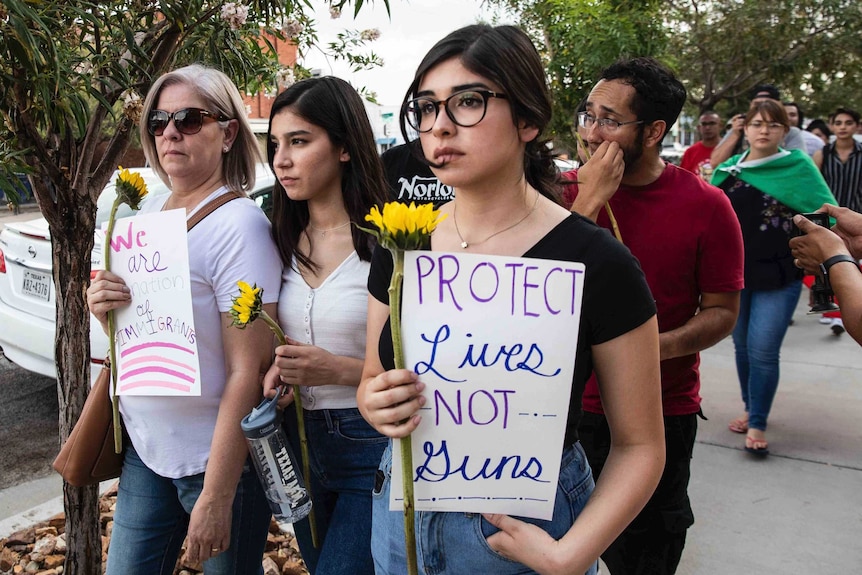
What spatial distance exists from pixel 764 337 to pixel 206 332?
11.0 ft

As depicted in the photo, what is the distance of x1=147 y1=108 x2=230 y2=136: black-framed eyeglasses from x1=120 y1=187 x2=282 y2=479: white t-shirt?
235 mm

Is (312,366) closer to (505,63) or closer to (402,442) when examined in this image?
(402,442)

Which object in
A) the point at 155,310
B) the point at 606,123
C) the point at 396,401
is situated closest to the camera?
the point at 396,401

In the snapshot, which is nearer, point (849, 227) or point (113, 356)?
point (113, 356)

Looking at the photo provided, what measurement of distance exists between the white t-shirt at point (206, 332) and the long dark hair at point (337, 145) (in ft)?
0.50

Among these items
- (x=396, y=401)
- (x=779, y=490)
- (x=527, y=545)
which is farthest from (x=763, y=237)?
(x=396, y=401)

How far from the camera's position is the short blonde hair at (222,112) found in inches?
79.1

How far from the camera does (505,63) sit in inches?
52.5

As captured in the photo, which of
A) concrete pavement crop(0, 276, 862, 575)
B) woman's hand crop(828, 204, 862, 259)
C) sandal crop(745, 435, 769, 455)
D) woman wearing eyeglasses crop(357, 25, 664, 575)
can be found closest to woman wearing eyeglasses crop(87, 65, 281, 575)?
woman wearing eyeglasses crop(357, 25, 664, 575)

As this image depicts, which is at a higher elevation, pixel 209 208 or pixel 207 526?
pixel 209 208

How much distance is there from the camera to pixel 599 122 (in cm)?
221

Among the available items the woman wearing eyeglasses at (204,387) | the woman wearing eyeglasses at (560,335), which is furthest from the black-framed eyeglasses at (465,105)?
the woman wearing eyeglasses at (204,387)

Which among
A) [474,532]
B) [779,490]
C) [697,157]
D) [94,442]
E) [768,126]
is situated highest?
[768,126]

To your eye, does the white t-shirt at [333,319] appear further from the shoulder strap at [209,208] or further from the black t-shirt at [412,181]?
the black t-shirt at [412,181]
